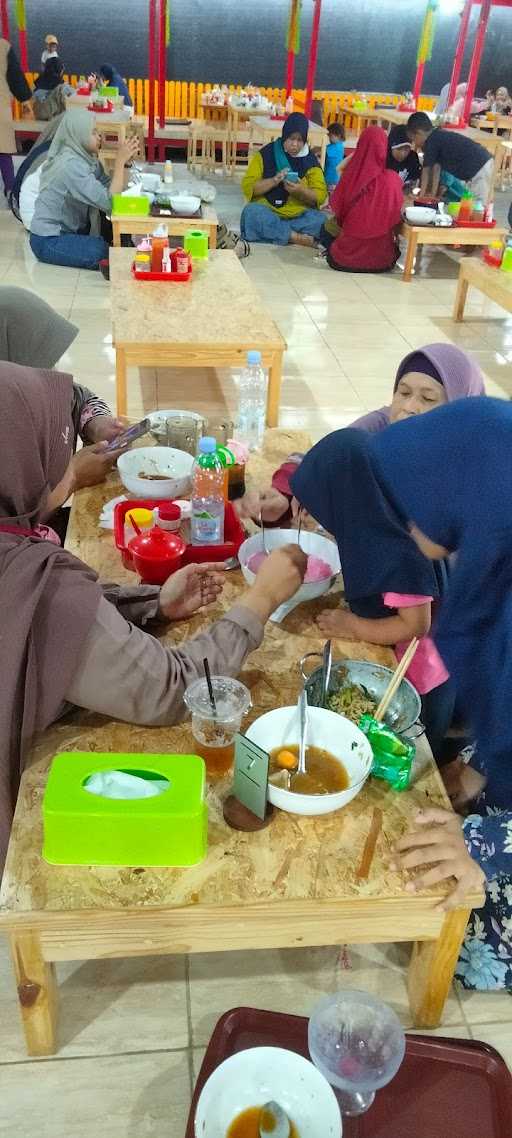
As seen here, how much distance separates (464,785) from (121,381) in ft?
8.70

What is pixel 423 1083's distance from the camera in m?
1.44

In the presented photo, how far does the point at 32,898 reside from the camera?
4.21 ft

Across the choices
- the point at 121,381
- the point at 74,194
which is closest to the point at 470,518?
the point at 121,381

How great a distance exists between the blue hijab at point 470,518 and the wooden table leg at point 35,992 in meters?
0.81

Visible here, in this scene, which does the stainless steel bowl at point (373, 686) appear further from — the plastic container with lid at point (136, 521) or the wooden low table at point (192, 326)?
the wooden low table at point (192, 326)

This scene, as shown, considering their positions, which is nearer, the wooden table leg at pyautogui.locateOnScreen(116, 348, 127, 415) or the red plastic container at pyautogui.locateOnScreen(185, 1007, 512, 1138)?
the red plastic container at pyautogui.locateOnScreen(185, 1007, 512, 1138)

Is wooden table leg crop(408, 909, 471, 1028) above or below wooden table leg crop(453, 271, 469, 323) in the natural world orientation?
above

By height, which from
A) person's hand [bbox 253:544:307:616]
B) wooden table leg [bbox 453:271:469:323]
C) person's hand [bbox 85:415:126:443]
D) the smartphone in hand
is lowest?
wooden table leg [bbox 453:271:469:323]

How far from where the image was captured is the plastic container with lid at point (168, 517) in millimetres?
2139

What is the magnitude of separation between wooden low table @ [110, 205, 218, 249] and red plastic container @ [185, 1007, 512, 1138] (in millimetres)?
5217

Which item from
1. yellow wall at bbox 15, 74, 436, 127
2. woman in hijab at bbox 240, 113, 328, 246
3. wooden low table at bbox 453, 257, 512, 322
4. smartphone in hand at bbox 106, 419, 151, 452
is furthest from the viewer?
yellow wall at bbox 15, 74, 436, 127

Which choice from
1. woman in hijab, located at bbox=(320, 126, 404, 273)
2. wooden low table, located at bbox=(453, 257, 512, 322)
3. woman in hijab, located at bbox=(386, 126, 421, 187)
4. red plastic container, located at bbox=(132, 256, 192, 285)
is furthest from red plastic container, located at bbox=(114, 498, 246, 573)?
woman in hijab, located at bbox=(386, 126, 421, 187)

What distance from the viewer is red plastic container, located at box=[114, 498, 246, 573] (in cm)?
205

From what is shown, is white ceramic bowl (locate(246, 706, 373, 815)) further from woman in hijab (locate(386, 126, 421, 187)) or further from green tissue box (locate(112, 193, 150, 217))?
woman in hijab (locate(386, 126, 421, 187))
